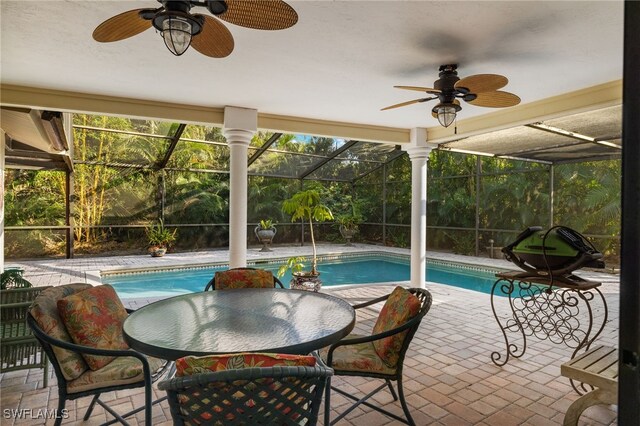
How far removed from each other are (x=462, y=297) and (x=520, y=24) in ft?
13.9

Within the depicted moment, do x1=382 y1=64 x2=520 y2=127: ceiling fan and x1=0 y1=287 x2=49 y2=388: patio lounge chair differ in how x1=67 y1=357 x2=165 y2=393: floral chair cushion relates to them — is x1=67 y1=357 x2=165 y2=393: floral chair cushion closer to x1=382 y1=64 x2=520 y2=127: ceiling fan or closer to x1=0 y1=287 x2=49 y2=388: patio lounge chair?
x1=0 y1=287 x2=49 y2=388: patio lounge chair

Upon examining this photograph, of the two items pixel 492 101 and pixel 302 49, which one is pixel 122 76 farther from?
pixel 492 101

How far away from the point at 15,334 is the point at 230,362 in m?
2.36

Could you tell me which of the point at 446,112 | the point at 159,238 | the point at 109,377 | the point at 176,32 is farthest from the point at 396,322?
the point at 159,238

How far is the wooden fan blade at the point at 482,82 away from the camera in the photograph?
8.55 feet

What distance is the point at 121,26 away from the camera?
195 centimetres

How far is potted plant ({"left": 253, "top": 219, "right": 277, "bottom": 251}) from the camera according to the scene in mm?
10953

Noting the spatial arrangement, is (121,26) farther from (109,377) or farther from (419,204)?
(419,204)

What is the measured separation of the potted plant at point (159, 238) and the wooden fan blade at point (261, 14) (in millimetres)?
8879

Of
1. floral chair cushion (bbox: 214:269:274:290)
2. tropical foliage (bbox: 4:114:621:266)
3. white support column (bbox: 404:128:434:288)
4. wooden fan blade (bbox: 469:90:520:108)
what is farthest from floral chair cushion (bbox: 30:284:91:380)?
tropical foliage (bbox: 4:114:621:266)

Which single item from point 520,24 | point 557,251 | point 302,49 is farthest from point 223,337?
point 520,24

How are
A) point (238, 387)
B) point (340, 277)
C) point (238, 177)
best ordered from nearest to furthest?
1. point (238, 387)
2. point (238, 177)
3. point (340, 277)

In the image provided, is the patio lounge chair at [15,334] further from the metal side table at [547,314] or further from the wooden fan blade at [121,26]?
the metal side table at [547,314]

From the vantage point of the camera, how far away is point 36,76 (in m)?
3.48
